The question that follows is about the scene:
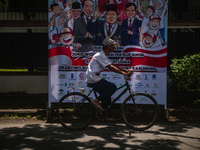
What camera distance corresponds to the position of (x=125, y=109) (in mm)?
5500

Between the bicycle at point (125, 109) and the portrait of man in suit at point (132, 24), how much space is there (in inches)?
59.2

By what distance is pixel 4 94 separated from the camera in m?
8.85

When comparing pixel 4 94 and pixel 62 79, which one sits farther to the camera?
pixel 4 94

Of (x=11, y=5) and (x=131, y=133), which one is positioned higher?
(x=11, y=5)

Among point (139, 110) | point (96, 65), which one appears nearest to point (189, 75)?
point (139, 110)

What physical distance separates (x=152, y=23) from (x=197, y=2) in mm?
7393

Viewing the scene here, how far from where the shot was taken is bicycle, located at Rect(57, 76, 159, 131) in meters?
5.47

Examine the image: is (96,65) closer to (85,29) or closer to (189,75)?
(85,29)

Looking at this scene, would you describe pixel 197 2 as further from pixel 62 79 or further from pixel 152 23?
pixel 62 79

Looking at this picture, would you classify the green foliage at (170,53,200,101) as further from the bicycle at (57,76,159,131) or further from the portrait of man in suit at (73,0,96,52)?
the portrait of man in suit at (73,0,96,52)

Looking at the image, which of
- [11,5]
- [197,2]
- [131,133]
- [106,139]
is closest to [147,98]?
[131,133]

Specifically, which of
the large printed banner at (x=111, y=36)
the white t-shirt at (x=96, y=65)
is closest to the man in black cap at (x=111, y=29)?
the large printed banner at (x=111, y=36)

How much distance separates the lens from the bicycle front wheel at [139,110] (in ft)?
17.9

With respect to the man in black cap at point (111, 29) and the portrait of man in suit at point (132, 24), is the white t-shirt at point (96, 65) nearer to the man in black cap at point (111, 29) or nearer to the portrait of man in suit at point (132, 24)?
the man in black cap at point (111, 29)
